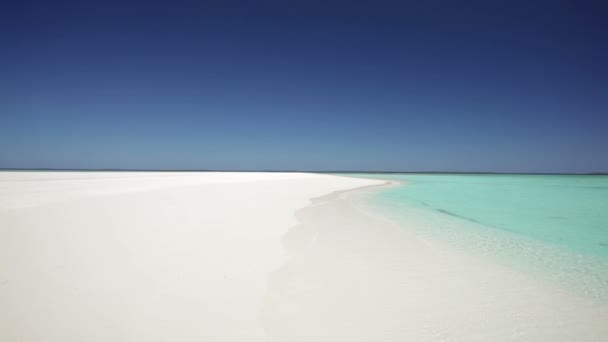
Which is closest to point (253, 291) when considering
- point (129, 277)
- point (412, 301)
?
point (129, 277)

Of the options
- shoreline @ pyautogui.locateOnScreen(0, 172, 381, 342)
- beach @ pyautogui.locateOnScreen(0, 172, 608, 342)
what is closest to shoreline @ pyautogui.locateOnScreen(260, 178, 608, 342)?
beach @ pyautogui.locateOnScreen(0, 172, 608, 342)

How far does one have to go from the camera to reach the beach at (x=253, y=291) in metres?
2.26

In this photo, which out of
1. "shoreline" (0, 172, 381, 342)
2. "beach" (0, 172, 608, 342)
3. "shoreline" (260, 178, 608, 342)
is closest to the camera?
"shoreline" (0, 172, 381, 342)

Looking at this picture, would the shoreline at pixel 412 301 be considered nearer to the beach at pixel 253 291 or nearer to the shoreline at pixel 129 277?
the beach at pixel 253 291

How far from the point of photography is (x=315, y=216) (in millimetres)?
8023

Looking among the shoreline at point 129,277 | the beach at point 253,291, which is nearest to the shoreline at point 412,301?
the beach at point 253,291

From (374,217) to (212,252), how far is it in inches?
219

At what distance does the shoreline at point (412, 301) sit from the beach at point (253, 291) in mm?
13

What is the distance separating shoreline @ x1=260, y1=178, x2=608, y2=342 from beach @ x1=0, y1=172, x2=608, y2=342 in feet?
0.04

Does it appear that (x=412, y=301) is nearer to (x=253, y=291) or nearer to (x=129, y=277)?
(x=253, y=291)

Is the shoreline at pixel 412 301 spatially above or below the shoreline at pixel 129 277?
below

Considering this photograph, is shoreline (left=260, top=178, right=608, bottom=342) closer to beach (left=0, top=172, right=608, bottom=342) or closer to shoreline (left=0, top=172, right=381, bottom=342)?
beach (left=0, top=172, right=608, bottom=342)

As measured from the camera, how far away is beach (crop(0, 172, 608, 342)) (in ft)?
7.43

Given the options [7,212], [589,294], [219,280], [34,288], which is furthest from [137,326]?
[7,212]
